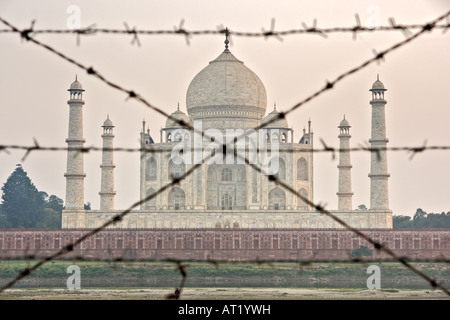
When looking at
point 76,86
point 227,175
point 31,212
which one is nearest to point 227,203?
point 227,175

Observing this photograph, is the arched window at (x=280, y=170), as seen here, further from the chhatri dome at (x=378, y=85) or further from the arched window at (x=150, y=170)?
the chhatri dome at (x=378, y=85)

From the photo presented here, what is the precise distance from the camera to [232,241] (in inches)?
1890

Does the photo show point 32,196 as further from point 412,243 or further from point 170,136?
point 412,243

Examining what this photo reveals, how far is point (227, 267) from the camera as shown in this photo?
1750 inches

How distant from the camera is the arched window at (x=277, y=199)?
53.4m

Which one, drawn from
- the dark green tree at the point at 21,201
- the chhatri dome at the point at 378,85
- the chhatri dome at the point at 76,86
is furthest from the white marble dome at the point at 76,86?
the chhatri dome at the point at 378,85

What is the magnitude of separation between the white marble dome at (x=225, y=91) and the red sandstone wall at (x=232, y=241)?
9.84 metres

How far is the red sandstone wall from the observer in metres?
47.9

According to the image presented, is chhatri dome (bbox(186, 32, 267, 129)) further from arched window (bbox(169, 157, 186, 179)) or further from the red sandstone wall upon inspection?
the red sandstone wall

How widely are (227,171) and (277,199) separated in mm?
3028

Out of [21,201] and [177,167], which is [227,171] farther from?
[21,201]

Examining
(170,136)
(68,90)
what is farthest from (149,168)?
(68,90)
